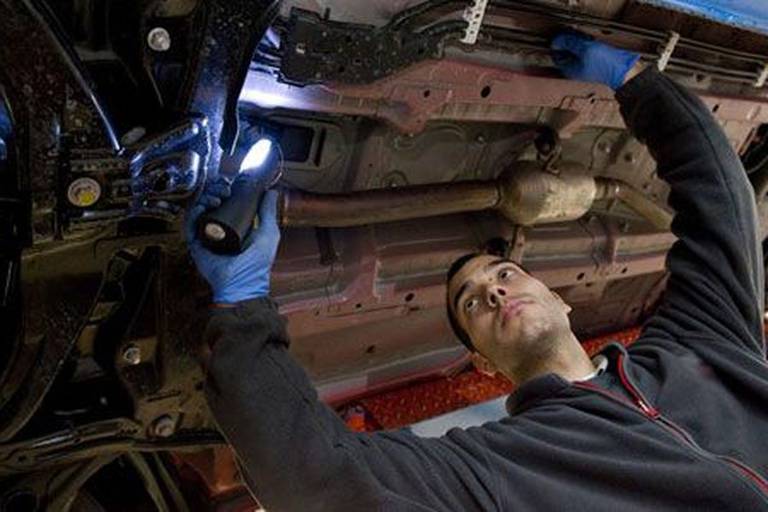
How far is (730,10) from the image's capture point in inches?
78.3

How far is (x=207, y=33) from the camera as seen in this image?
4.14 feet

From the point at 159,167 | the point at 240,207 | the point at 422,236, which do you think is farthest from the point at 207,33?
the point at 422,236

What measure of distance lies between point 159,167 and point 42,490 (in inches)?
36.5

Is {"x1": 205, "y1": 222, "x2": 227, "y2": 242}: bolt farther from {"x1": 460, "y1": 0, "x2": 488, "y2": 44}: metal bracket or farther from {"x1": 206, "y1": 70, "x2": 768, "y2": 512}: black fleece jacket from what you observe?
{"x1": 460, "y1": 0, "x2": 488, "y2": 44}: metal bracket

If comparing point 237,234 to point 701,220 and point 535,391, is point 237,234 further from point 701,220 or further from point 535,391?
point 701,220

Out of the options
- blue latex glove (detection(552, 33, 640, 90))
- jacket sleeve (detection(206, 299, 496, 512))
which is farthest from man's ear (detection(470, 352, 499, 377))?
blue latex glove (detection(552, 33, 640, 90))

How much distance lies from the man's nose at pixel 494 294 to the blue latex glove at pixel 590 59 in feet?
2.28

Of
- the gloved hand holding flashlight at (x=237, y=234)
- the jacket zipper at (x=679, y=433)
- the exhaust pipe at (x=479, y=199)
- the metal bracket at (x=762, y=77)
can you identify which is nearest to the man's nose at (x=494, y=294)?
the exhaust pipe at (x=479, y=199)

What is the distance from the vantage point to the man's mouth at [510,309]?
2.06 metres

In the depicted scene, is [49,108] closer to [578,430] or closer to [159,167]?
[159,167]

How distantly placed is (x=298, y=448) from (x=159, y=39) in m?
0.82

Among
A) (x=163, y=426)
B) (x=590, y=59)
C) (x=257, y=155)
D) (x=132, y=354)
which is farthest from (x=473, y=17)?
(x=163, y=426)

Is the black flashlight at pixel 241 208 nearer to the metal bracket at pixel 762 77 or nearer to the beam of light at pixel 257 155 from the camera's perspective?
the beam of light at pixel 257 155

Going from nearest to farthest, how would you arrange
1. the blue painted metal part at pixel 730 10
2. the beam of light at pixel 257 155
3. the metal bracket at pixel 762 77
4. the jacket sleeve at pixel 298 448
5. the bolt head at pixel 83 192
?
the bolt head at pixel 83 192
the jacket sleeve at pixel 298 448
the beam of light at pixel 257 155
the blue painted metal part at pixel 730 10
the metal bracket at pixel 762 77
